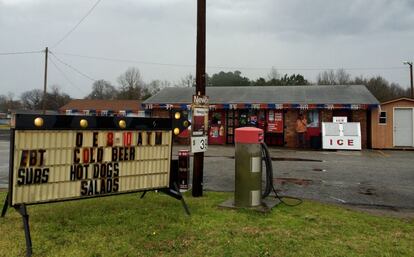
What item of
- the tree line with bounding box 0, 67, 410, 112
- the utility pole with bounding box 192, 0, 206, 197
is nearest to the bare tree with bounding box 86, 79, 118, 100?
the tree line with bounding box 0, 67, 410, 112

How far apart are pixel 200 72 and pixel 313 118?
16.2 metres

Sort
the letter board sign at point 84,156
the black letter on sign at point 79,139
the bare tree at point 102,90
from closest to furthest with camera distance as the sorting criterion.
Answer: the letter board sign at point 84,156, the black letter on sign at point 79,139, the bare tree at point 102,90

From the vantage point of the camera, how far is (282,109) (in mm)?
23484

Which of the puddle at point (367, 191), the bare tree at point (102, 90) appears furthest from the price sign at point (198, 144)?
the bare tree at point (102, 90)

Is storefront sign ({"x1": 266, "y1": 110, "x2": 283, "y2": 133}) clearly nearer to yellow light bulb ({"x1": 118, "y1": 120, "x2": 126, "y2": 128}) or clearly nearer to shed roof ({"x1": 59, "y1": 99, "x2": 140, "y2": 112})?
yellow light bulb ({"x1": 118, "y1": 120, "x2": 126, "y2": 128})

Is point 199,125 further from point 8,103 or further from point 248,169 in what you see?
point 8,103

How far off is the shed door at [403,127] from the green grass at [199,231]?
16.8 metres

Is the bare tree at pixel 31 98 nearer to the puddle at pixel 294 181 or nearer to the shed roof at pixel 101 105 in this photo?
the shed roof at pixel 101 105

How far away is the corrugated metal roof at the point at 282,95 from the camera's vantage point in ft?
75.9

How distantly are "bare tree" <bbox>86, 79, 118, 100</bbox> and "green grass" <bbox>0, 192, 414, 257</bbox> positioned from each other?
69629 mm

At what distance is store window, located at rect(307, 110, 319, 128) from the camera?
906 inches

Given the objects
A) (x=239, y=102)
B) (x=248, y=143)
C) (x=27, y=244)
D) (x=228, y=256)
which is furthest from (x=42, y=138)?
A: (x=239, y=102)

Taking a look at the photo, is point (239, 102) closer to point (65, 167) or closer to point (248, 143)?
point (248, 143)

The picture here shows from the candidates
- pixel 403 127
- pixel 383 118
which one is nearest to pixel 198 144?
pixel 383 118
